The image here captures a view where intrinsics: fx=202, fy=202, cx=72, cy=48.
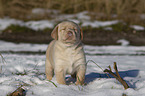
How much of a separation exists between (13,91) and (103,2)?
9.37 m

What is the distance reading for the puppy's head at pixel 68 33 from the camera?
102 inches

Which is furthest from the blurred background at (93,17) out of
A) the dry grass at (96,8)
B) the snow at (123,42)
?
the snow at (123,42)

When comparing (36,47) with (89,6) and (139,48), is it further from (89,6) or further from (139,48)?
(89,6)

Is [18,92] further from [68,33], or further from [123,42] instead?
[123,42]

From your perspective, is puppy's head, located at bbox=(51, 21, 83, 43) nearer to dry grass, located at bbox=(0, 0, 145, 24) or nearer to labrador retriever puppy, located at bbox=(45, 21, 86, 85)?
labrador retriever puppy, located at bbox=(45, 21, 86, 85)

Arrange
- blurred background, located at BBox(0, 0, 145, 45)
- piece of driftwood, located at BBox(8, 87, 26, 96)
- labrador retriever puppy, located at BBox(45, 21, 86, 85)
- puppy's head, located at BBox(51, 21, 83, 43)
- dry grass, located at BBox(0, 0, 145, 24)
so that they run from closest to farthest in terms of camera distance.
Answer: piece of driftwood, located at BBox(8, 87, 26, 96) < puppy's head, located at BBox(51, 21, 83, 43) < labrador retriever puppy, located at BBox(45, 21, 86, 85) < blurred background, located at BBox(0, 0, 145, 45) < dry grass, located at BBox(0, 0, 145, 24)

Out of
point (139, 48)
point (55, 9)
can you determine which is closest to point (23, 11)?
point (55, 9)

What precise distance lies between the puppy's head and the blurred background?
17.4ft

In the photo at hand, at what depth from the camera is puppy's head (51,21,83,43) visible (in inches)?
102

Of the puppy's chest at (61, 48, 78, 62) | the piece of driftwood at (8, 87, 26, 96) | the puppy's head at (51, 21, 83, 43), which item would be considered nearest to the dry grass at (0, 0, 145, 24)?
the puppy's head at (51, 21, 83, 43)

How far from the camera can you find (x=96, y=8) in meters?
11.1

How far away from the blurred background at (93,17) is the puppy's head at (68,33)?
5.29m

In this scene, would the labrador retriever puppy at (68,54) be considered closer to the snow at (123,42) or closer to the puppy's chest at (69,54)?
the puppy's chest at (69,54)

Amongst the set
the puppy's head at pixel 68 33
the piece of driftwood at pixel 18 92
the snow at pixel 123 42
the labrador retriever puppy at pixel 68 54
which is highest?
the puppy's head at pixel 68 33
